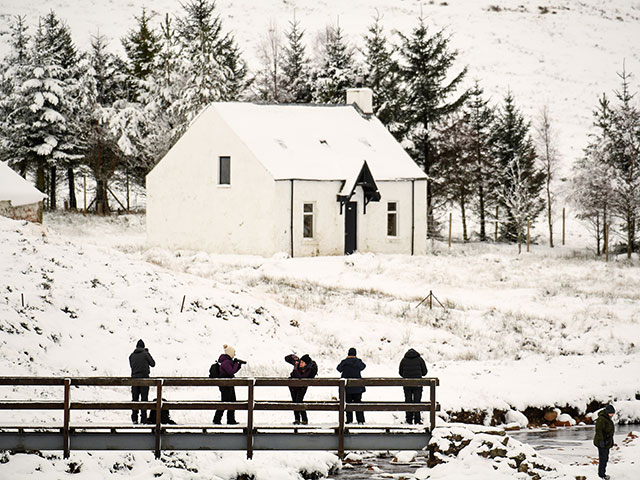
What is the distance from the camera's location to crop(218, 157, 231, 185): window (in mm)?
44906

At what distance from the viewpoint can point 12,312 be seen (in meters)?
24.0

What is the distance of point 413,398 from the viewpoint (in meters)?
18.3

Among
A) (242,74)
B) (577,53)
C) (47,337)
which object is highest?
(577,53)

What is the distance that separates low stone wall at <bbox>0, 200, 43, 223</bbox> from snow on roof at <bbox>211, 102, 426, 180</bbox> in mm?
9917

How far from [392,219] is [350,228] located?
9.17 ft

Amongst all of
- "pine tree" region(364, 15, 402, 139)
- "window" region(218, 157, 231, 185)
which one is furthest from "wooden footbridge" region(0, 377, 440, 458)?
"pine tree" region(364, 15, 402, 139)

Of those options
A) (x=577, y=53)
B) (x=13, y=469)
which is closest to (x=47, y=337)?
(x=13, y=469)

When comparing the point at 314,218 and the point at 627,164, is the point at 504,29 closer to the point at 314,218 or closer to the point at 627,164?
the point at 627,164

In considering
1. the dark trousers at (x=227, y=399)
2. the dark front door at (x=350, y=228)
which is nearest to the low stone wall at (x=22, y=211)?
the dark front door at (x=350, y=228)

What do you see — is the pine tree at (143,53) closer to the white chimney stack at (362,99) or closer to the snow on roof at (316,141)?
the white chimney stack at (362,99)

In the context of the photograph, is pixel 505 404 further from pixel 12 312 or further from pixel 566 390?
pixel 12 312

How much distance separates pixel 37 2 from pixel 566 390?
99419 mm

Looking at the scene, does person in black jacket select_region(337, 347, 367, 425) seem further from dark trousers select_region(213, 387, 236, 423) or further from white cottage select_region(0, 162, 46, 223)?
white cottage select_region(0, 162, 46, 223)

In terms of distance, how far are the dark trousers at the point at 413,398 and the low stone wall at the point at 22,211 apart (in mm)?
24205
